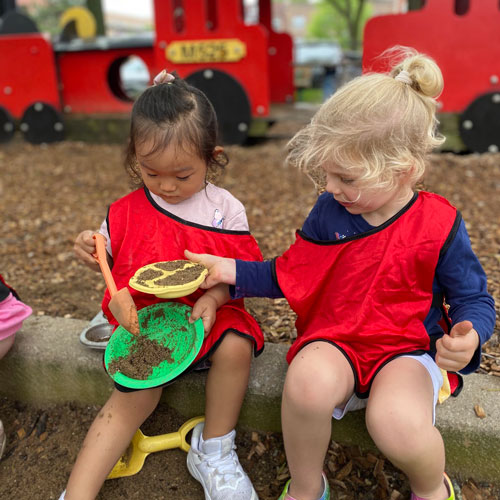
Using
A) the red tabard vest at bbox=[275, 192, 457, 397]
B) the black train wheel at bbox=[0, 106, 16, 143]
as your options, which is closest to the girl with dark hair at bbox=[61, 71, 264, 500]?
the red tabard vest at bbox=[275, 192, 457, 397]

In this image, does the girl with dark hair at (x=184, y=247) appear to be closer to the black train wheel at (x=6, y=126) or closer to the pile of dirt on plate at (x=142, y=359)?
the pile of dirt on plate at (x=142, y=359)

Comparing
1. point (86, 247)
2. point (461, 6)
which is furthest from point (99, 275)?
point (461, 6)

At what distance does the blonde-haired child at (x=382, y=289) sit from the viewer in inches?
45.9

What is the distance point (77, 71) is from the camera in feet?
18.1

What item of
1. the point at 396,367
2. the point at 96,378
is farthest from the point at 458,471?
the point at 96,378

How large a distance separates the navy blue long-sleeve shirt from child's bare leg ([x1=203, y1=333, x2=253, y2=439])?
5.6 inches

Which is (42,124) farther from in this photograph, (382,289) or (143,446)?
(382,289)

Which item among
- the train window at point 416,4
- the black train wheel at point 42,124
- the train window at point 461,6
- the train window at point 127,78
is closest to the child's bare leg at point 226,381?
the train window at point 127,78

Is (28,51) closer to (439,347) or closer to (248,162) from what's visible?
(248,162)

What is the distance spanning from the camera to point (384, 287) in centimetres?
129

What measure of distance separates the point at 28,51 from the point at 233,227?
15.9 ft

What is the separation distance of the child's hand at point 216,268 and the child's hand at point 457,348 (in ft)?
1.82

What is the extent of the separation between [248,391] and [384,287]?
52 centimetres

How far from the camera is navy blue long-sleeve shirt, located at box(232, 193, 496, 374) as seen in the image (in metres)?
1.22
